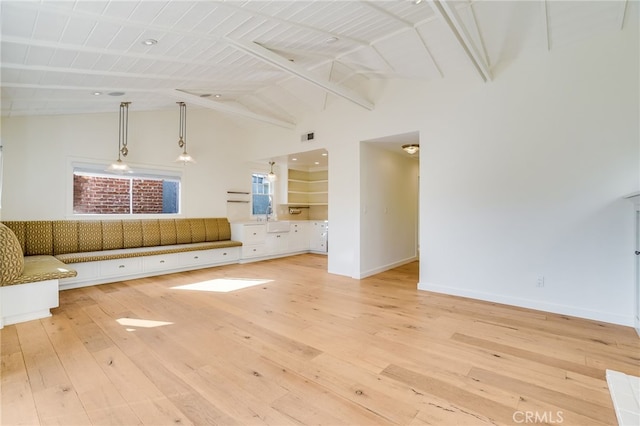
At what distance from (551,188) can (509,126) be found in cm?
87

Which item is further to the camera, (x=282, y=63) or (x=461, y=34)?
(x=282, y=63)

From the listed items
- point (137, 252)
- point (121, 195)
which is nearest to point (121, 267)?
point (137, 252)

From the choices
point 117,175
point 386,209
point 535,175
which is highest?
point 117,175

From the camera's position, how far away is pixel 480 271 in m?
3.89

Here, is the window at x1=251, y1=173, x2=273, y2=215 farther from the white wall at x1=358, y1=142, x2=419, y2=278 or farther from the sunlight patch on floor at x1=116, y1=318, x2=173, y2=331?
the sunlight patch on floor at x1=116, y1=318, x2=173, y2=331

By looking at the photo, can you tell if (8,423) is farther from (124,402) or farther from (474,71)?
(474,71)

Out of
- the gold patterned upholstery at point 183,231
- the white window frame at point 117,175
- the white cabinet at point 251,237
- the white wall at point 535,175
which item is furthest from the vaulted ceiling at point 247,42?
the white cabinet at point 251,237

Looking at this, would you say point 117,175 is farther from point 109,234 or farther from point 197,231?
point 197,231

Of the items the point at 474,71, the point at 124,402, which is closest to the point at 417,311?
the point at 124,402

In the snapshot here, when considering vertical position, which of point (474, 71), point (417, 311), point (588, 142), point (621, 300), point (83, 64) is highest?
point (474, 71)

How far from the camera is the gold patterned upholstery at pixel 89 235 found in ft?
15.6

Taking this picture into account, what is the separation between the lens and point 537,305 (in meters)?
3.46

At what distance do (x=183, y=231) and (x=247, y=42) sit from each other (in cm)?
402

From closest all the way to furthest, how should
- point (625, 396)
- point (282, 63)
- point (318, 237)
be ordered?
A: point (625, 396)
point (282, 63)
point (318, 237)
